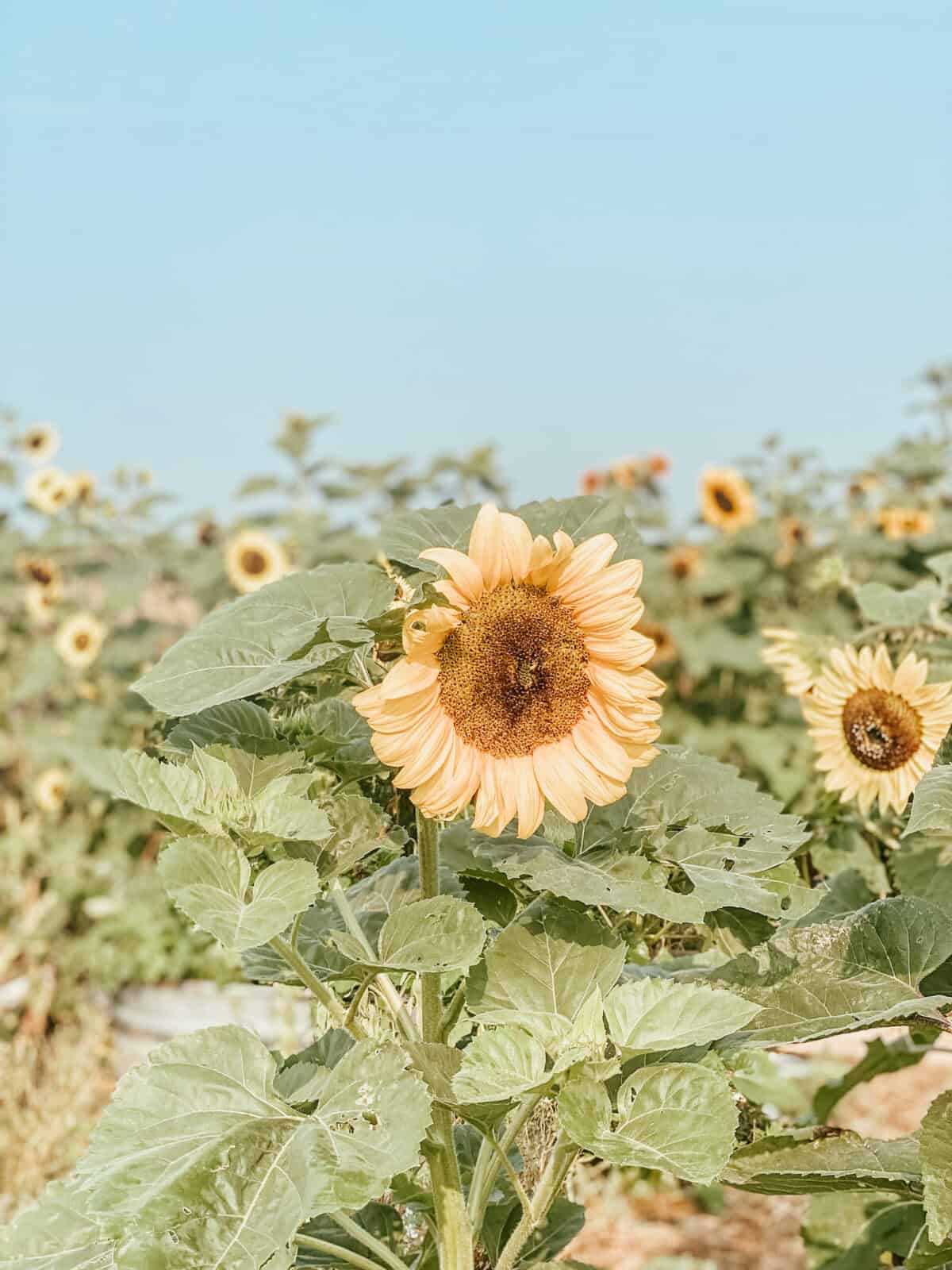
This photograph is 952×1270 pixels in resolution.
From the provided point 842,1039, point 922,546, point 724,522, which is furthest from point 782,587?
point 842,1039

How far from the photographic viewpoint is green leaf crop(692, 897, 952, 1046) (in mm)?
973

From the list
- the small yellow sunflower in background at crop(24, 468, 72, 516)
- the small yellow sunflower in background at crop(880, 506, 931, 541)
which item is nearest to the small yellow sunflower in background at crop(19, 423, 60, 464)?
the small yellow sunflower in background at crop(24, 468, 72, 516)

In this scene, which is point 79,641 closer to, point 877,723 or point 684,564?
point 684,564

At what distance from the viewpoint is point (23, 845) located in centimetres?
405

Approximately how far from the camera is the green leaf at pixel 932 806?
0.87m

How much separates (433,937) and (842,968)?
14.0 inches

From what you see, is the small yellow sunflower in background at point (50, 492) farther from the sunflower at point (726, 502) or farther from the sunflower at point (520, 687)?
the sunflower at point (520, 687)

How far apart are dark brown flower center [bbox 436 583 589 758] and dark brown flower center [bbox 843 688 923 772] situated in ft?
2.41

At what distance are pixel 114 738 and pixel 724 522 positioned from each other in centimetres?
213

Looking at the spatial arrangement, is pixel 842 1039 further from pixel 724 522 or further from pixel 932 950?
pixel 724 522

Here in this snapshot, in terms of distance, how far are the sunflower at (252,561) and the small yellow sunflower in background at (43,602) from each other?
2.94 ft

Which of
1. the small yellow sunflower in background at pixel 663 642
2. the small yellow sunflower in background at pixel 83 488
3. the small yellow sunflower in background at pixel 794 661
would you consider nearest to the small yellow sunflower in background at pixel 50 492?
the small yellow sunflower in background at pixel 83 488

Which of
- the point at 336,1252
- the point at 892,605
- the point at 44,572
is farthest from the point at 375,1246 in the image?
the point at 44,572

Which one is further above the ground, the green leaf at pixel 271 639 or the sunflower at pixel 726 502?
the sunflower at pixel 726 502
